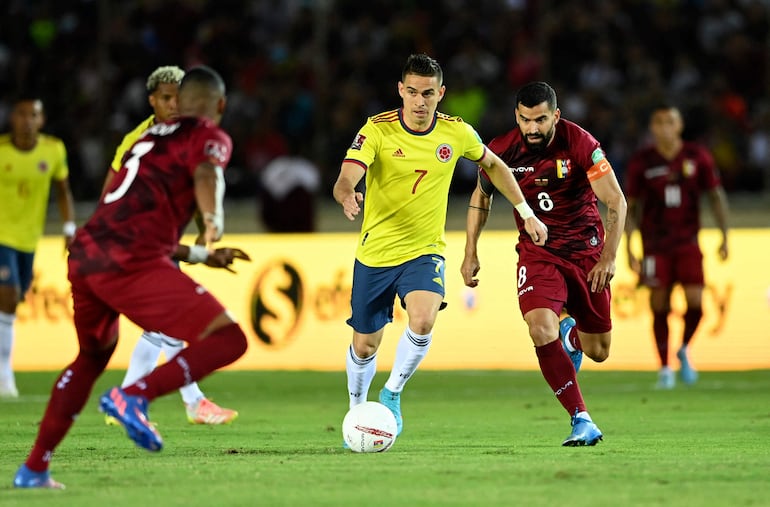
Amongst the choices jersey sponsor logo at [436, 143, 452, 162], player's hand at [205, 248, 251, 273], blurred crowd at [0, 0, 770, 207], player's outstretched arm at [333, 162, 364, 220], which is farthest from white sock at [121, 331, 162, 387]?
blurred crowd at [0, 0, 770, 207]

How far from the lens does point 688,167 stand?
14.3m

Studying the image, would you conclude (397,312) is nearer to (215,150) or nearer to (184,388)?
(184,388)

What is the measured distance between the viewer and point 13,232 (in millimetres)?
13570

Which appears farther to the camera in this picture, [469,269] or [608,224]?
[469,269]

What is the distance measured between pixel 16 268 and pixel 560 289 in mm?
6693

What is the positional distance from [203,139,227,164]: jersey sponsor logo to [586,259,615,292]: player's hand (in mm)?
3221

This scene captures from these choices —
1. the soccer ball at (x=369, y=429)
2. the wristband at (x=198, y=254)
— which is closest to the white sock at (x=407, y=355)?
the soccer ball at (x=369, y=429)

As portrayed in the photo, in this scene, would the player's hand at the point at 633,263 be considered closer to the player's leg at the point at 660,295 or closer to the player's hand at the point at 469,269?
the player's leg at the point at 660,295

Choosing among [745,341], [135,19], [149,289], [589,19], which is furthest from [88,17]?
[149,289]

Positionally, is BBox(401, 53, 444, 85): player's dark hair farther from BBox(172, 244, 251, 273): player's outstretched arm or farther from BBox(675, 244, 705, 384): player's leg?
BBox(675, 244, 705, 384): player's leg

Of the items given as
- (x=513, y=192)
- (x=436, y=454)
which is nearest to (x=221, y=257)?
(x=436, y=454)

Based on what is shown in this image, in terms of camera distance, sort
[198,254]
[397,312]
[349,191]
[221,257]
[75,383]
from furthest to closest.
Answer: [397,312]
[349,191]
[198,254]
[221,257]
[75,383]

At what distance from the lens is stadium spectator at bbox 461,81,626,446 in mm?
8734

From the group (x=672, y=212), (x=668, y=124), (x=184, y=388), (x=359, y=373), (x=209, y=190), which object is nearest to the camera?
(x=209, y=190)
